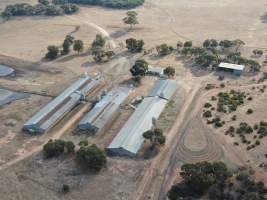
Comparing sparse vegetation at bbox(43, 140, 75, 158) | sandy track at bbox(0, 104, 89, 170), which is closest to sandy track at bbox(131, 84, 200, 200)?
sparse vegetation at bbox(43, 140, 75, 158)

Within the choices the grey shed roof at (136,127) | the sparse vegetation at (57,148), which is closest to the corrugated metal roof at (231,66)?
the grey shed roof at (136,127)

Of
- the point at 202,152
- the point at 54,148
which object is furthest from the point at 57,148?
the point at 202,152

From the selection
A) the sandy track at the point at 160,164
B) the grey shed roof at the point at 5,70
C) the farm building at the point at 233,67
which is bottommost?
the grey shed roof at the point at 5,70

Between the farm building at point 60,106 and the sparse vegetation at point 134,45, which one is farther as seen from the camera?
the sparse vegetation at point 134,45

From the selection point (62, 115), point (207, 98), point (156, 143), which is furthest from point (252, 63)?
point (62, 115)

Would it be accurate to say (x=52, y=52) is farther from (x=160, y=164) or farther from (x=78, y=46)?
(x=160, y=164)

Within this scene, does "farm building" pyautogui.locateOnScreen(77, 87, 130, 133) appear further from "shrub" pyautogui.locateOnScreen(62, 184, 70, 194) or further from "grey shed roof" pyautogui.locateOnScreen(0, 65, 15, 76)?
"grey shed roof" pyautogui.locateOnScreen(0, 65, 15, 76)

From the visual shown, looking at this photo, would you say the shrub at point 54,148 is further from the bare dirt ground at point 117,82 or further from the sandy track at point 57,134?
the sandy track at point 57,134
